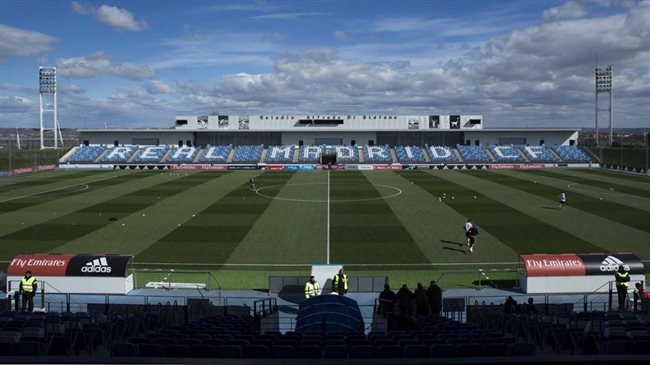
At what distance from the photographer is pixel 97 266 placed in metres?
22.5

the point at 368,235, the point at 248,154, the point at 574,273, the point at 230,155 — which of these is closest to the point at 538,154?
the point at 248,154

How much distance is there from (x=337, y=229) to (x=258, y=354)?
28.7 metres

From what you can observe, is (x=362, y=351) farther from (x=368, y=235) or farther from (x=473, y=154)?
(x=473, y=154)

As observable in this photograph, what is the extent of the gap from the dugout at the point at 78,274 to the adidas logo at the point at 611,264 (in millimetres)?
18027

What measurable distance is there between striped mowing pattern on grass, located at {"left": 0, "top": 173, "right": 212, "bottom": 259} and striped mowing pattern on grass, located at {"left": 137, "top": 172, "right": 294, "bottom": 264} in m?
5.46

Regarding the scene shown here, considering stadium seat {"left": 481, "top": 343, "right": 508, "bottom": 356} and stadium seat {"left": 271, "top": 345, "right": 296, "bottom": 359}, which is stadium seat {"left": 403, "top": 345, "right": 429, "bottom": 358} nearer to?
stadium seat {"left": 481, "top": 343, "right": 508, "bottom": 356}

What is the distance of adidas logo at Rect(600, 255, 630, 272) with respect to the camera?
2205cm

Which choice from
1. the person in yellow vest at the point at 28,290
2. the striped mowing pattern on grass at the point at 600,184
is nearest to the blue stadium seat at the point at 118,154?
the striped mowing pattern on grass at the point at 600,184

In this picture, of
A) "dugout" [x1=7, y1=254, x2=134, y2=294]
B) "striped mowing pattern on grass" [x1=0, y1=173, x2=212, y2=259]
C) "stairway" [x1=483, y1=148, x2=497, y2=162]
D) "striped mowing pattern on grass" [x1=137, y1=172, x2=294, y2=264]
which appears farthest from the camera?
"stairway" [x1=483, y1=148, x2=497, y2=162]

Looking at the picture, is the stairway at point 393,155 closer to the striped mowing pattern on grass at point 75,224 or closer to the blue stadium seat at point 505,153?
the blue stadium seat at point 505,153

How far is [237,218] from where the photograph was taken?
4141cm

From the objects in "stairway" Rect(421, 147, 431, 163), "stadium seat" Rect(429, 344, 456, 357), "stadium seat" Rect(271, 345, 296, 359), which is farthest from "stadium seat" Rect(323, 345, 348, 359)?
"stairway" Rect(421, 147, 431, 163)

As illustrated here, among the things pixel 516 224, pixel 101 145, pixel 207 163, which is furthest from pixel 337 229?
pixel 101 145

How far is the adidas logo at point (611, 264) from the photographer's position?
868 inches
